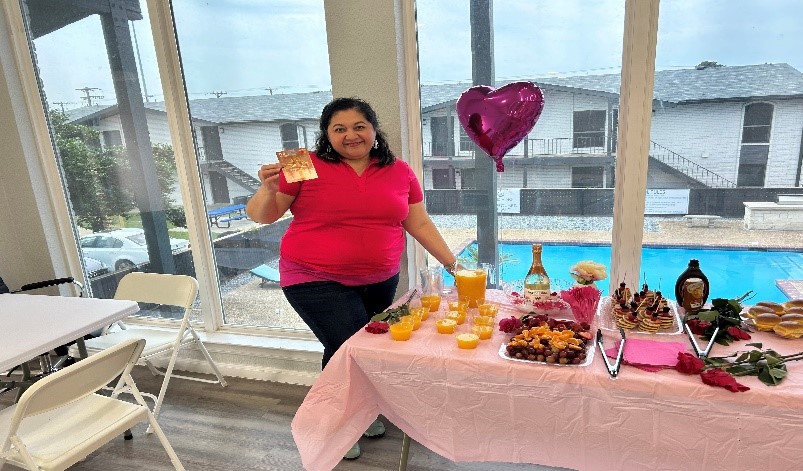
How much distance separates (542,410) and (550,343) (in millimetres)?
197

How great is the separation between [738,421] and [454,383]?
74 centimetres

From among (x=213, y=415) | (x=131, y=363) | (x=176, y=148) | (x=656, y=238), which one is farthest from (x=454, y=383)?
(x=176, y=148)

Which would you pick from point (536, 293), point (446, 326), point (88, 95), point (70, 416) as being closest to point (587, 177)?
point (536, 293)

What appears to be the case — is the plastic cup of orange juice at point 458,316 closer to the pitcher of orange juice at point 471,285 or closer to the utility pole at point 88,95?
the pitcher of orange juice at point 471,285

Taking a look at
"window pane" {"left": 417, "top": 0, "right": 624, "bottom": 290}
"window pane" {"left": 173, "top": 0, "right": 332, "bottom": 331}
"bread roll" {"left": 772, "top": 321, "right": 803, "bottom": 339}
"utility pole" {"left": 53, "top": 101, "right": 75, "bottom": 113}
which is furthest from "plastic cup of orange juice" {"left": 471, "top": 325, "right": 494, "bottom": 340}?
"utility pole" {"left": 53, "top": 101, "right": 75, "bottom": 113}

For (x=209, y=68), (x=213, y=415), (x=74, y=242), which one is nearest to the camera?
(x=213, y=415)

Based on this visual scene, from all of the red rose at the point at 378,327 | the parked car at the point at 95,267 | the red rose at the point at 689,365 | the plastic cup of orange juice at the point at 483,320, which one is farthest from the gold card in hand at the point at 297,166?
the parked car at the point at 95,267

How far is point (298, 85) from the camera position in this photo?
2611 mm

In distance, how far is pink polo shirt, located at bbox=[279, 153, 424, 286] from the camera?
1.85m

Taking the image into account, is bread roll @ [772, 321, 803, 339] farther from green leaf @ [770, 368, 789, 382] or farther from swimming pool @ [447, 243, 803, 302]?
swimming pool @ [447, 243, 803, 302]

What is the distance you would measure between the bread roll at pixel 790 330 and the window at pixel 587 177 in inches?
39.6

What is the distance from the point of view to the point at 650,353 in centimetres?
132

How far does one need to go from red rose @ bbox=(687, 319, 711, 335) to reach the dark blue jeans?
120 cm

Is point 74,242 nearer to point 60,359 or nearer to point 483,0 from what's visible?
point 60,359
